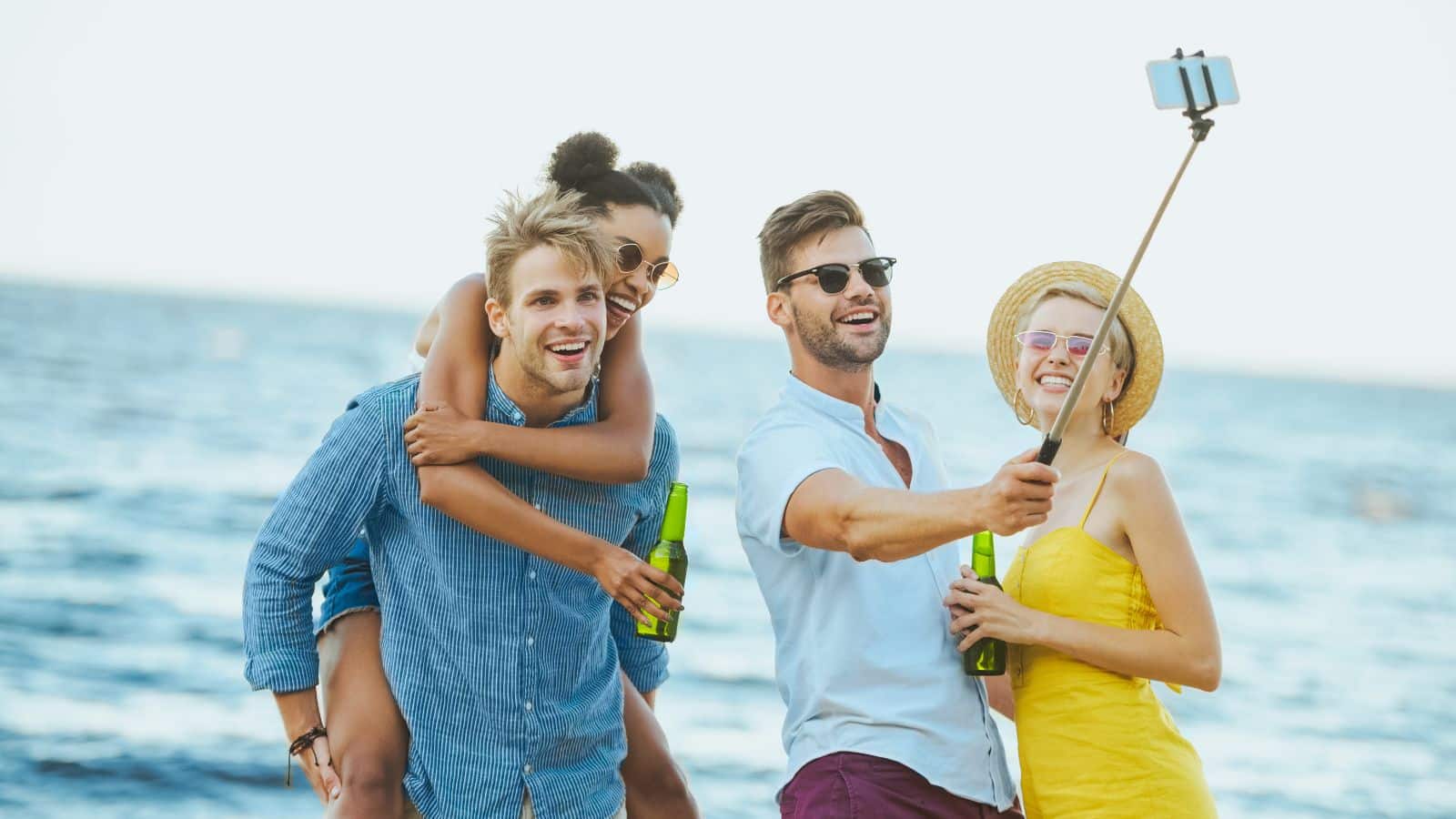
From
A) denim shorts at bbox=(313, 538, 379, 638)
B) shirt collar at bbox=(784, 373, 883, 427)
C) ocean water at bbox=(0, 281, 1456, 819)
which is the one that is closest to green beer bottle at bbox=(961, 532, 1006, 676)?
shirt collar at bbox=(784, 373, 883, 427)

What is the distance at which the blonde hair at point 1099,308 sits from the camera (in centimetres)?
373

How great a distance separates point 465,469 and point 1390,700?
13.3 meters

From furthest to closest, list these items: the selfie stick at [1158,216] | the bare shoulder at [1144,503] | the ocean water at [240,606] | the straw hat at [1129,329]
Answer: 1. the ocean water at [240,606]
2. the straw hat at [1129,329]
3. the bare shoulder at [1144,503]
4. the selfie stick at [1158,216]

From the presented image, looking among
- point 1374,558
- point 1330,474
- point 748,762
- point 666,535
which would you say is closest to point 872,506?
point 666,535

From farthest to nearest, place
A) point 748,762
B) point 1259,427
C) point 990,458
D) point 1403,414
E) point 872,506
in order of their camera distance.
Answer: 1. point 1403,414
2. point 1259,427
3. point 990,458
4. point 748,762
5. point 872,506

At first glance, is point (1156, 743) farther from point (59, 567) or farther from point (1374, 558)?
point (1374, 558)

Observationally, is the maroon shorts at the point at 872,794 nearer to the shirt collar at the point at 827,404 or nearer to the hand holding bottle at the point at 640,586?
the hand holding bottle at the point at 640,586

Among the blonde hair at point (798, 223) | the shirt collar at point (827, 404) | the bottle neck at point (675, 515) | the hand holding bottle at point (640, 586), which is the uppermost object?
the blonde hair at point (798, 223)

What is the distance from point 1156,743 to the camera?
343 cm

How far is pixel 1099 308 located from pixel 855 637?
1.10m

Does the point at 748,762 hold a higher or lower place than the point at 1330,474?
higher

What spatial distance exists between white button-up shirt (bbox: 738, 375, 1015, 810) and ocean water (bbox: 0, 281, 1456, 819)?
20.2 feet

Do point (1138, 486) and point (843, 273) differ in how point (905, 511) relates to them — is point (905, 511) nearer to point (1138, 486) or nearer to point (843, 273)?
point (1138, 486)

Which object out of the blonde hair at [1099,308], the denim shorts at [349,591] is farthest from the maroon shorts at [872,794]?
the denim shorts at [349,591]
